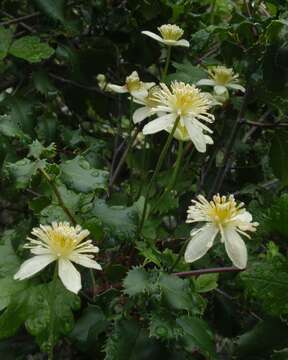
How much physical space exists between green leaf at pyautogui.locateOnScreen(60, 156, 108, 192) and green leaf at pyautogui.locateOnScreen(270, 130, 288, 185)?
48cm

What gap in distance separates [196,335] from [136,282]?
15cm

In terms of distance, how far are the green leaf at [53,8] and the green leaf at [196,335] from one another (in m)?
0.85

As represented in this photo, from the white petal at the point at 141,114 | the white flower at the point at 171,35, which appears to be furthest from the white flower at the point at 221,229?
the white flower at the point at 171,35

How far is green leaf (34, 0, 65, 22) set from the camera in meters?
1.54

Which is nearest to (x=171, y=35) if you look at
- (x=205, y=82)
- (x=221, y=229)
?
(x=205, y=82)

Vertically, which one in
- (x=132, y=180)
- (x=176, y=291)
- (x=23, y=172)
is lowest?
(x=132, y=180)

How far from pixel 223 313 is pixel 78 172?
558 millimetres

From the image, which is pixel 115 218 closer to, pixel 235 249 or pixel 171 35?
pixel 235 249

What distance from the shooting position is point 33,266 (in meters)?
0.89

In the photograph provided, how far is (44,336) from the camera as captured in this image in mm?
1028

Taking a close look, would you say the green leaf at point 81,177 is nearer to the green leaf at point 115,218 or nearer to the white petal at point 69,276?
the green leaf at point 115,218

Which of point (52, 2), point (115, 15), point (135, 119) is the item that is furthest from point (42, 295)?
point (115, 15)

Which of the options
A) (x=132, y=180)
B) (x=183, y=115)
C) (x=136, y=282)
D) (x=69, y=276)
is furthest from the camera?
(x=132, y=180)

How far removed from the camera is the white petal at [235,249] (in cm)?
93
